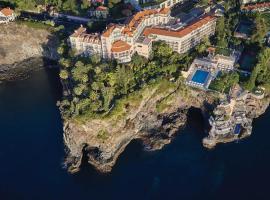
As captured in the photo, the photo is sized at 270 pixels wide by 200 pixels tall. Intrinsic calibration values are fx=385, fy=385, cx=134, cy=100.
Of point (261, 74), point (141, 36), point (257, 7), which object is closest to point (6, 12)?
point (141, 36)

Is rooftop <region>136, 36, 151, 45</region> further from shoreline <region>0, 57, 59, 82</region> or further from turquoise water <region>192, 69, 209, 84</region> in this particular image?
shoreline <region>0, 57, 59, 82</region>

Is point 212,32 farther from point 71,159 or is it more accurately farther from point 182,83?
point 71,159

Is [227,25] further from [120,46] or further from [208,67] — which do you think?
[120,46]

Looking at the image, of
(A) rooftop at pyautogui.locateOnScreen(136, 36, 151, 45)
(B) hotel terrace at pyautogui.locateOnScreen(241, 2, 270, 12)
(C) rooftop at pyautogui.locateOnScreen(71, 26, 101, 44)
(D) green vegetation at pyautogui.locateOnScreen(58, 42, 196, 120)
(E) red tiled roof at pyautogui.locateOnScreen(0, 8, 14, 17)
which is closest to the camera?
(D) green vegetation at pyautogui.locateOnScreen(58, 42, 196, 120)

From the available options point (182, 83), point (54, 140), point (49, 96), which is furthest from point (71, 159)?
point (182, 83)

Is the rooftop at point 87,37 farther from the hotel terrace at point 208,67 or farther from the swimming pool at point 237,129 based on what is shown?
the swimming pool at point 237,129

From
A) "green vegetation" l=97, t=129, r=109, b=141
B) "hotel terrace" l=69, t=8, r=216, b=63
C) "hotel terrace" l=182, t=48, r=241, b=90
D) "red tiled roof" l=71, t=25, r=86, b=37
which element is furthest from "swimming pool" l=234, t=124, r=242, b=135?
"red tiled roof" l=71, t=25, r=86, b=37
